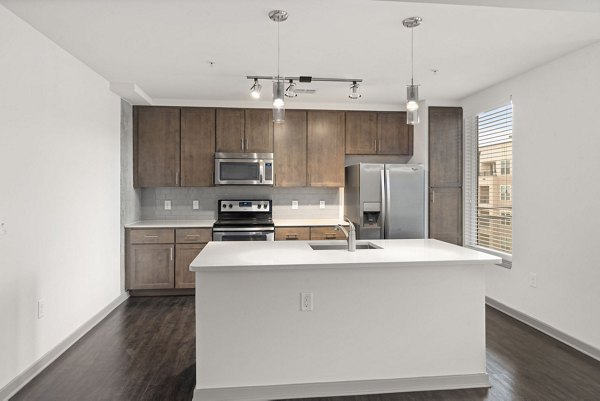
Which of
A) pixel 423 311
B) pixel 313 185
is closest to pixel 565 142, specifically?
pixel 423 311

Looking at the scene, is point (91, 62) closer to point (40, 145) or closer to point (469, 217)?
point (40, 145)

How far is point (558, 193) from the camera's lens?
331 cm

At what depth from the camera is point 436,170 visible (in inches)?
188

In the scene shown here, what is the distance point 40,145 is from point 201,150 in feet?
7.15

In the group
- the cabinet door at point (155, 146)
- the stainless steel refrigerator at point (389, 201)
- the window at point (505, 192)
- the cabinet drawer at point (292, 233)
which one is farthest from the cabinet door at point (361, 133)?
the cabinet door at point (155, 146)

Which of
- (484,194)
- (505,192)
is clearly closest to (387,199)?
(484,194)

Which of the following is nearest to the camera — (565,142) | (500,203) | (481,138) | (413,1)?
(413,1)

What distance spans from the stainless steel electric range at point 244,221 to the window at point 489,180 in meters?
2.42

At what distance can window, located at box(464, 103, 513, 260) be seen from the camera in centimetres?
404

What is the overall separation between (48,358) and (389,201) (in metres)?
3.56

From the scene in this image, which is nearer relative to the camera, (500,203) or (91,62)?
(91,62)

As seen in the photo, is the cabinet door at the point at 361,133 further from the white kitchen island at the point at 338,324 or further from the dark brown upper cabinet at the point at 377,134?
the white kitchen island at the point at 338,324

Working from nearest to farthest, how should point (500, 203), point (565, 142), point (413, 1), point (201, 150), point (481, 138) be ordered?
point (413, 1) → point (565, 142) → point (500, 203) → point (481, 138) → point (201, 150)

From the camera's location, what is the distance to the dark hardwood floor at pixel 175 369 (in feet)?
7.87
